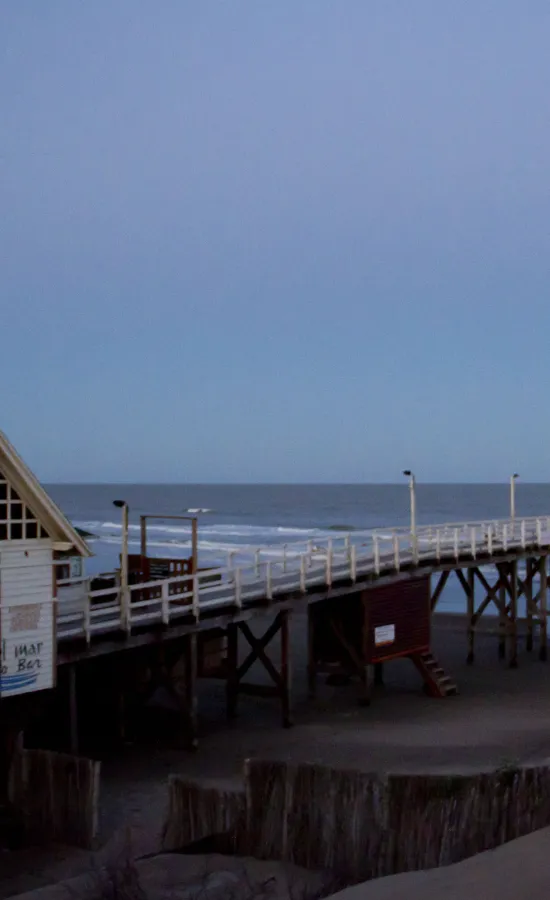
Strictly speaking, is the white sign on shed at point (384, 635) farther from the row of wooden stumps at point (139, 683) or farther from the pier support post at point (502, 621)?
the pier support post at point (502, 621)

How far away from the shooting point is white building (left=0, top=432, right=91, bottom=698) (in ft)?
51.0

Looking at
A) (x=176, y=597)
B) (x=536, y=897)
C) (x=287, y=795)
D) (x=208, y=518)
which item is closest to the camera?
(x=536, y=897)

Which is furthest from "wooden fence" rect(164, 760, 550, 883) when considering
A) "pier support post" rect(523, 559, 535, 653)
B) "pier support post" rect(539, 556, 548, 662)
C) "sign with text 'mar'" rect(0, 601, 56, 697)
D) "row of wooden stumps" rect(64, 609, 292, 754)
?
"pier support post" rect(523, 559, 535, 653)

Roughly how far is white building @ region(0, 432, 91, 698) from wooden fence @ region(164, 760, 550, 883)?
15.1ft

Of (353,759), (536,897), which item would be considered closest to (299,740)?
(353,759)

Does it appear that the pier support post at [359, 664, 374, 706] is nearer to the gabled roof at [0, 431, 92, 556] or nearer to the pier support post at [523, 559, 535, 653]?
the pier support post at [523, 559, 535, 653]

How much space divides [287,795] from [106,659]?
9.16 m

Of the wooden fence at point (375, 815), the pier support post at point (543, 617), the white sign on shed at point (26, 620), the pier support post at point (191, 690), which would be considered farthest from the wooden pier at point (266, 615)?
the wooden fence at point (375, 815)

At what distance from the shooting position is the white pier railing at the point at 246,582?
18.4 metres

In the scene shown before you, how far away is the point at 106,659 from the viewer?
68.8 feet

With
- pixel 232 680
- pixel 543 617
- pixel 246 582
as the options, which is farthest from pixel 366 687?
pixel 543 617

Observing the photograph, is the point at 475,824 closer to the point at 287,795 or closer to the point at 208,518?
the point at 287,795

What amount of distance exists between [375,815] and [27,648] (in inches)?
255

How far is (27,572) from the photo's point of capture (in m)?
15.8
